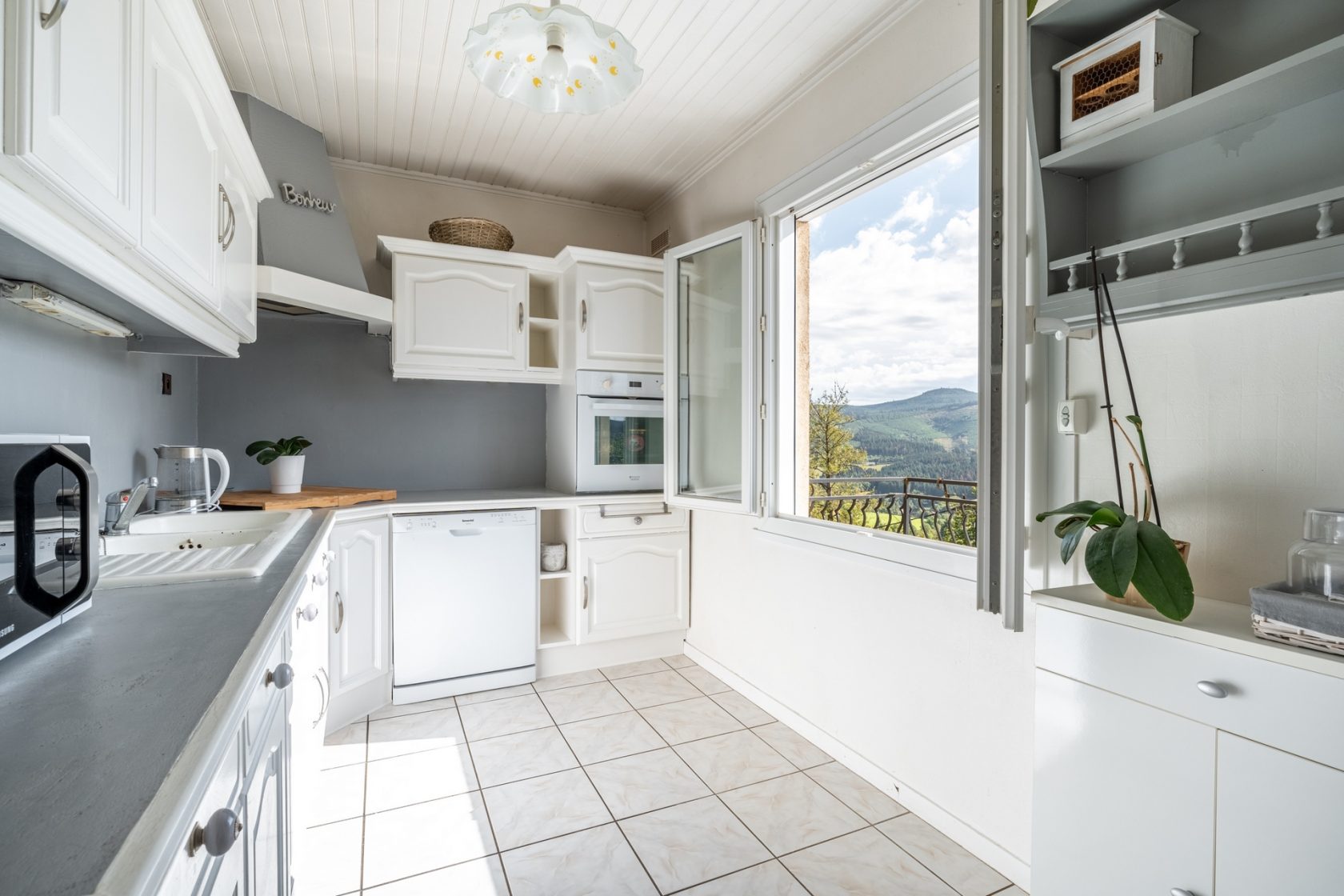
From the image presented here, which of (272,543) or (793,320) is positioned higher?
(793,320)

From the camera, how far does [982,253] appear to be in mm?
1271

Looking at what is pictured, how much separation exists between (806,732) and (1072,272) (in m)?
1.90

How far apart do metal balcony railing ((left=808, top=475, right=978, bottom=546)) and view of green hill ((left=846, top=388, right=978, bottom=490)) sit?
0.15 meters

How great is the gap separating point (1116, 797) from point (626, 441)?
2.47m

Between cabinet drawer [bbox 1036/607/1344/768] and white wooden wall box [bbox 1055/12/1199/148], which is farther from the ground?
white wooden wall box [bbox 1055/12/1199/148]

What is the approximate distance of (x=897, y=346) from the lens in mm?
3279

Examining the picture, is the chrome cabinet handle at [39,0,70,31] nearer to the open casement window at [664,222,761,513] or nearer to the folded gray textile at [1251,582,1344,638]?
the folded gray textile at [1251,582,1344,638]

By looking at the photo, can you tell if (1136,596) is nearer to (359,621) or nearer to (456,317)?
(359,621)

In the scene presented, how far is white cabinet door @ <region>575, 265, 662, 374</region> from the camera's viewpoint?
3143mm

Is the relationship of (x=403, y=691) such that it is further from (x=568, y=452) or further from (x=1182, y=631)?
(x=1182, y=631)

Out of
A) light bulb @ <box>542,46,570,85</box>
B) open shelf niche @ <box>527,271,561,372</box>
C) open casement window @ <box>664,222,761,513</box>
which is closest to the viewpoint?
light bulb @ <box>542,46,570,85</box>

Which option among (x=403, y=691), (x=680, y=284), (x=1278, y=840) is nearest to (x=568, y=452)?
(x=680, y=284)

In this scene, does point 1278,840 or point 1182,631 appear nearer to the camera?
point 1278,840

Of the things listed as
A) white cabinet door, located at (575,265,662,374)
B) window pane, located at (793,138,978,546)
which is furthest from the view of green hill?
white cabinet door, located at (575,265,662,374)
